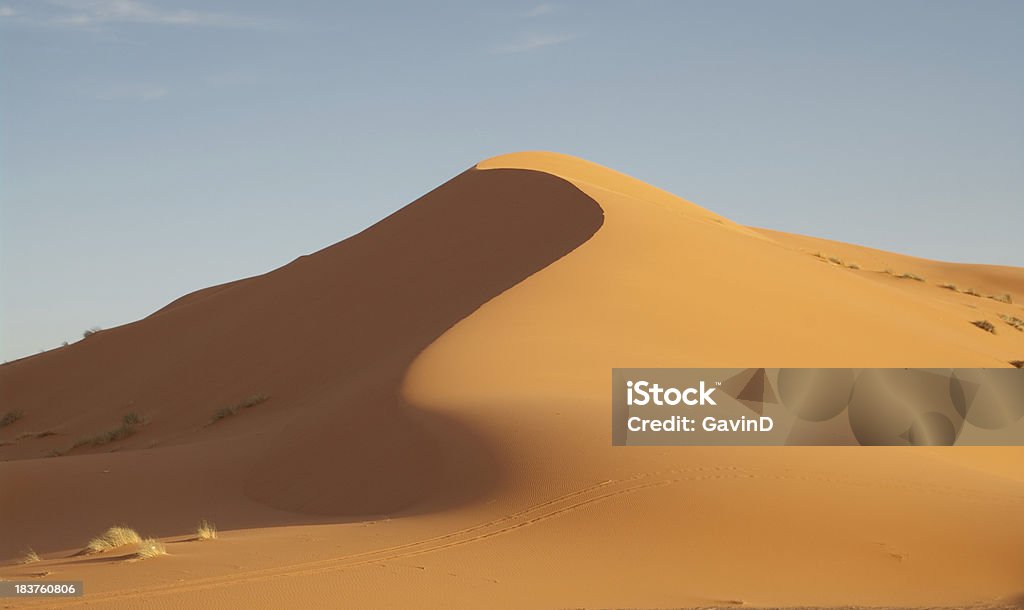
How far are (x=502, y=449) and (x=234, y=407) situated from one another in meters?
11.6

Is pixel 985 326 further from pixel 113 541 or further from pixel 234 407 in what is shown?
pixel 113 541

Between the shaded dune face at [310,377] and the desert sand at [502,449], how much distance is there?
77 millimetres

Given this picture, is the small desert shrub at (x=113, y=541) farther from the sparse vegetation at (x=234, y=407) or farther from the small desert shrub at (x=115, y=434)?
the small desert shrub at (x=115, y=434)

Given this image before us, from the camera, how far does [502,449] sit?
11.3m

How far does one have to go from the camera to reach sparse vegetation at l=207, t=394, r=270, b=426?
69.2 ft

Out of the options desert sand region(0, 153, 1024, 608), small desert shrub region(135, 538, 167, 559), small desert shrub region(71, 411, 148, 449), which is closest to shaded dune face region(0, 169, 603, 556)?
desert sand region(0, 153, 1024, 608)

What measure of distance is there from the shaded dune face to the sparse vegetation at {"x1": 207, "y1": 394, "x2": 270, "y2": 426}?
1.01 feet

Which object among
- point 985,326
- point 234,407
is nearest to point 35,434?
point 234,407

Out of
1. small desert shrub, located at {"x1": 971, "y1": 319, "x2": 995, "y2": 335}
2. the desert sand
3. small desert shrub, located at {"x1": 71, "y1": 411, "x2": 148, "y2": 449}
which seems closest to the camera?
the desert sand

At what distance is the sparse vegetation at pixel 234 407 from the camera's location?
69.2 ft

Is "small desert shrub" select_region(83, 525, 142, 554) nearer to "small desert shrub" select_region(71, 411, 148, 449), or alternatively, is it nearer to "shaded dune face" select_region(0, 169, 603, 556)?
"shaded dune face" select_region(0, 169, 603, 556)

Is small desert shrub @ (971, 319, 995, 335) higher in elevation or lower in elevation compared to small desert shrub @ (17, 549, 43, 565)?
higher

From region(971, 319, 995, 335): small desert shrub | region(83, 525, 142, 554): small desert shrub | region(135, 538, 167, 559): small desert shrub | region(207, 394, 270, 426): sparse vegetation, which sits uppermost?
region(971, 319, 995, 335): small desert shrub

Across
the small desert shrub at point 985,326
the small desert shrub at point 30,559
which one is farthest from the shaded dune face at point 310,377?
the small desert shrub at point 985,326
